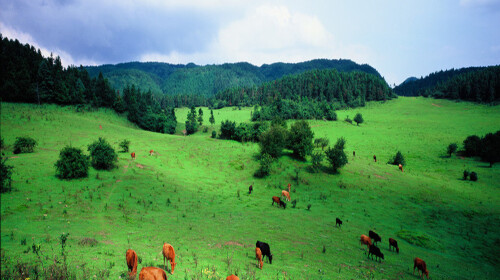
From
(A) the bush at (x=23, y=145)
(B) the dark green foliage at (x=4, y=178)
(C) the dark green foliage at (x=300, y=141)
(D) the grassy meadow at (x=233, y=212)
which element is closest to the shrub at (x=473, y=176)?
(D) the grassy meadow at (x=233, y=212)

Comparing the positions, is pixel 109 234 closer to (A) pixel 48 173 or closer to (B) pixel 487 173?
(A) pixel 48 173

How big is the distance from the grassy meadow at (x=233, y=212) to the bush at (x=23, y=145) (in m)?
1.27

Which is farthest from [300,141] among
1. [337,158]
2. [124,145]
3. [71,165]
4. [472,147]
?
[472,147]

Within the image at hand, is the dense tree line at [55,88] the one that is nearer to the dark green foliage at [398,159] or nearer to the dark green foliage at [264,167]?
the dark green foliage at [264,167]

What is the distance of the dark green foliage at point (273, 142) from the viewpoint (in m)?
43.2

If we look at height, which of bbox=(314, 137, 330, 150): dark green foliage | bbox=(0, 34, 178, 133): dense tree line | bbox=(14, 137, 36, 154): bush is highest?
bbox=(0, 34, 178, 133): dense tree line

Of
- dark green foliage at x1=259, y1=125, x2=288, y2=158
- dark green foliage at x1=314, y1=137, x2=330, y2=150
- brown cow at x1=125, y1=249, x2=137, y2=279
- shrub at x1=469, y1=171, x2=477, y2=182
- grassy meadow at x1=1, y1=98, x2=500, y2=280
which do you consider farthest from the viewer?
dark green foliage at x1=314, y1=137, x2=330, y2=150

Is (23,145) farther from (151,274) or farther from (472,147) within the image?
(472,147)

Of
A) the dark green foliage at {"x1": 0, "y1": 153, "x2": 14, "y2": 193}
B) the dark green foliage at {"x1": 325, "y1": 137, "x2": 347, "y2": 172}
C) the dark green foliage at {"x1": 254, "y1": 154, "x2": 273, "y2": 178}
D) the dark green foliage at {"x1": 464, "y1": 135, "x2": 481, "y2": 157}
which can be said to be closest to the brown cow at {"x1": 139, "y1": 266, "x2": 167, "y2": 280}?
the dark green foliage at {"x1": 0, "y1": 153, "x2": 14, "y2": 193}

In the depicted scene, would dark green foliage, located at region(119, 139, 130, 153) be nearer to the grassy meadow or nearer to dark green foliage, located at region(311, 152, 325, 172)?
the grassy meadow

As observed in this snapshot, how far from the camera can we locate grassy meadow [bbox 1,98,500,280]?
42.9 ft

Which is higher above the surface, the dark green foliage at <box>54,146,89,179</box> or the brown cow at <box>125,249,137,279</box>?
the dark green foliage at <box>54,146,89,179</box>

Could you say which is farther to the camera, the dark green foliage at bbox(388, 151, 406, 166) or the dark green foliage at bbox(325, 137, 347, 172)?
the dark green foliage at bbox(388, 151, 406, 166)

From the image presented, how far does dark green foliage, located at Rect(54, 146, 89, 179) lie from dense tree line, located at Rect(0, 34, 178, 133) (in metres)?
45.5
